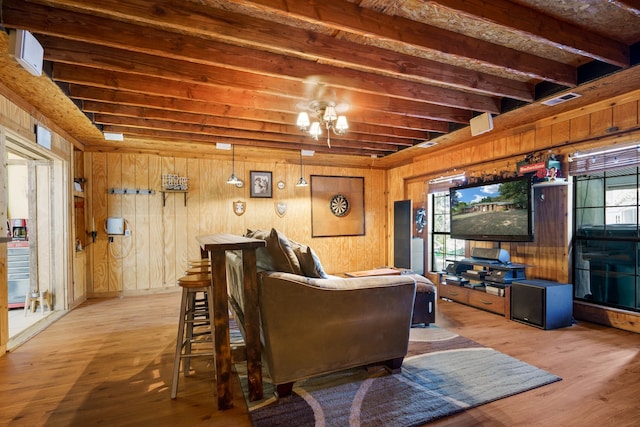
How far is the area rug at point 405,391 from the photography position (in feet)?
5.93

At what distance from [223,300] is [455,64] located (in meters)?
2.70

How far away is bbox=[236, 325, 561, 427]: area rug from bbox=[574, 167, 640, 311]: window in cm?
181

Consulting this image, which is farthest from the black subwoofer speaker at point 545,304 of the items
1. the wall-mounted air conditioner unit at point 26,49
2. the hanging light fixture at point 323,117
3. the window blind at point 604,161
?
the wall-mounted air conditioner unit at point 26,49

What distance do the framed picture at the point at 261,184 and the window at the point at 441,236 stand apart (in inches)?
116

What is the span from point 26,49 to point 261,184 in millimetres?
3784

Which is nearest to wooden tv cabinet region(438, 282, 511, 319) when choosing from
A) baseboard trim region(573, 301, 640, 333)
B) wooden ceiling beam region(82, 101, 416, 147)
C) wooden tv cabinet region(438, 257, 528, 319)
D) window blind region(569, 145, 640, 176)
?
wooden tv cabinet region(438, 257, 528, 319)

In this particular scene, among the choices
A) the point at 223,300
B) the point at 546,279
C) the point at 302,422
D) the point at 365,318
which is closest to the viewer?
the point at 302,422

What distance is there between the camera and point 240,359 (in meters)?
1.98

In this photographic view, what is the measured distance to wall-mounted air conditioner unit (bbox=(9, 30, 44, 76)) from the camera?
1.90 meters

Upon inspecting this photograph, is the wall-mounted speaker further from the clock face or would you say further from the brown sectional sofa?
the clock face

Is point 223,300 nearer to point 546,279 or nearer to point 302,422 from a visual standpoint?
point 302,422

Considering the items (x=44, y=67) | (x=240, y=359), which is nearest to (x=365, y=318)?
(x=240, y=359)

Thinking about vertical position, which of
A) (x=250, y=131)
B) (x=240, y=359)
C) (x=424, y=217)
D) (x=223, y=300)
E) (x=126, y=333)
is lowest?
(x=126, y=333)

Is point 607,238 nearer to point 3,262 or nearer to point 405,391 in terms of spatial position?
point 405,391
